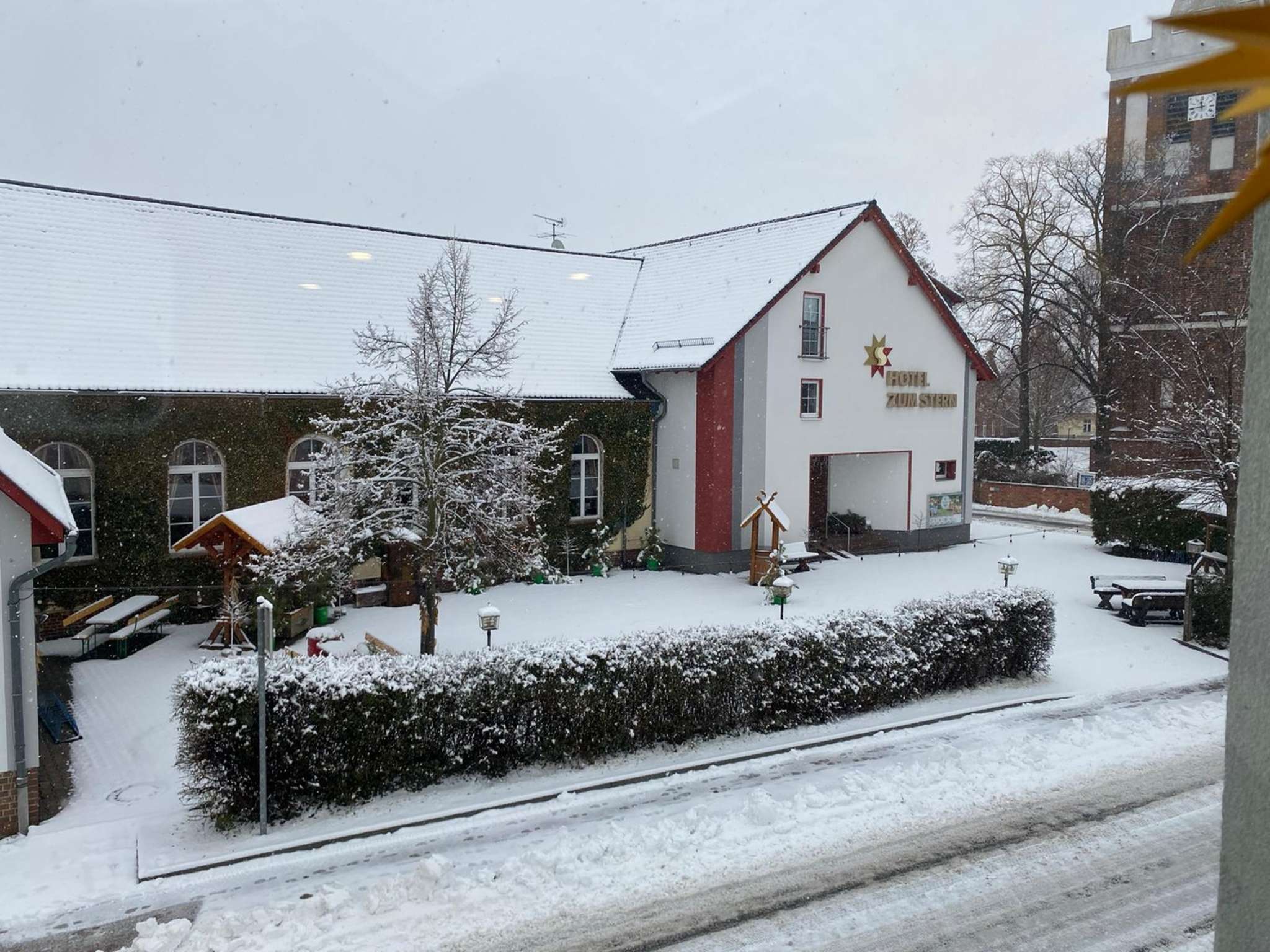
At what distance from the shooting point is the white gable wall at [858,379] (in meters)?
23.5

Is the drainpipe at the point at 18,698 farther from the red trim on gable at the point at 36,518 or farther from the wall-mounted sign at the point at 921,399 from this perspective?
the wall-mounted sign at the point at 921,399

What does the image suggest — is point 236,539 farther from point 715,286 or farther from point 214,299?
point 715,286

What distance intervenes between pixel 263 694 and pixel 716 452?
1483cm

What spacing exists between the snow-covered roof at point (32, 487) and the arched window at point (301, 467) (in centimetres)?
745

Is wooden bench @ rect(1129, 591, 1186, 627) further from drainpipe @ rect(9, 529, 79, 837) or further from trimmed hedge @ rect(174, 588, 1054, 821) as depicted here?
drainpipe @ rect(9, 529, 79, 837)

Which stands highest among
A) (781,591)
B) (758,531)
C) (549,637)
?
(758,531)

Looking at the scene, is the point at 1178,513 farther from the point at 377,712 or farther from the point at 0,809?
the point at 0,809

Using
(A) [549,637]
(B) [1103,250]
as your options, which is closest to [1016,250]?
(B) [1103,250]

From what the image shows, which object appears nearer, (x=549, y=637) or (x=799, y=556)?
(x=549, y=637)

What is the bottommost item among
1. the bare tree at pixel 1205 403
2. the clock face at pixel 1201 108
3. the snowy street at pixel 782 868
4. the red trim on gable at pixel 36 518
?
the snowy street at pixel 782 868

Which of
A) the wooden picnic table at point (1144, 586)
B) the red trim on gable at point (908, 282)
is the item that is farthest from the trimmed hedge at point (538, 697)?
the red trim on gable at point (908, 282)

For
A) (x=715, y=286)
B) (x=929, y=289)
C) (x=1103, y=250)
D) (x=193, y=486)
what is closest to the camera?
(x=193, y=486)

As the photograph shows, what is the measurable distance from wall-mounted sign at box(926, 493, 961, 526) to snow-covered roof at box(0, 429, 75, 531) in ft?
73.3

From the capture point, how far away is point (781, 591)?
18.5 m
